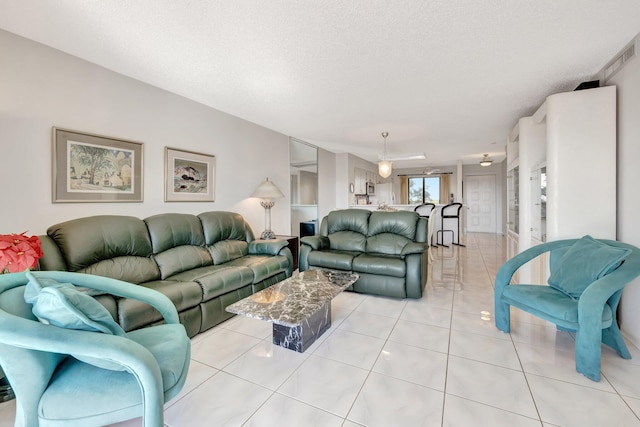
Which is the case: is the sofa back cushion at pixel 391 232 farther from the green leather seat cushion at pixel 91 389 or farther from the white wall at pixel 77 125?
the green leather seat cushion at pixel 91 389

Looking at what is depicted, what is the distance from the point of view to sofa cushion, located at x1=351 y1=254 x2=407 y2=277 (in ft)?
10.1

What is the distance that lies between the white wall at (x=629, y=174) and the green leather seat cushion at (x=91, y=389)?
126 inches

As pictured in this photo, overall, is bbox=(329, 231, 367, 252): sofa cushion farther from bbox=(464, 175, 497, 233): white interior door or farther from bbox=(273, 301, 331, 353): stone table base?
bbox=(464, 175, 497, 233): white interior door

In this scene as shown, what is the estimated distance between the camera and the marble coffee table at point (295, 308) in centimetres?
188

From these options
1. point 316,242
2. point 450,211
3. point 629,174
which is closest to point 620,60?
point 629,174

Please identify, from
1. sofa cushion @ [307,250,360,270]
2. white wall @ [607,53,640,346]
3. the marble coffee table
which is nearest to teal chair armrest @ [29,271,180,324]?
the marble coffee table

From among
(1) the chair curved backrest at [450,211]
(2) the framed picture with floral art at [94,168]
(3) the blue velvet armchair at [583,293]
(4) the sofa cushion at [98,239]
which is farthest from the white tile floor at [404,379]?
(1) the chair curved backrest at [450,211]

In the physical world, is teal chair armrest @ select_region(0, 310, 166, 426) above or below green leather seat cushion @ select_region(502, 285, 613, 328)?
above

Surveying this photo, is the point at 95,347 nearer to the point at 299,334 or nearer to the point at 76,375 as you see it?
the point at 76,375

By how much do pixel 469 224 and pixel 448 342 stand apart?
322 inches

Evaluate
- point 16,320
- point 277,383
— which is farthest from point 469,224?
point 16,320

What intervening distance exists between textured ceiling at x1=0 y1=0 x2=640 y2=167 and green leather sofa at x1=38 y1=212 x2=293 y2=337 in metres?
1.44

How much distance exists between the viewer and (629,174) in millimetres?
2250

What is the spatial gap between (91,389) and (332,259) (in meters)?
2.56
